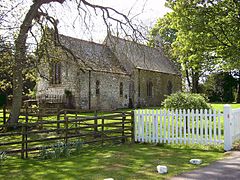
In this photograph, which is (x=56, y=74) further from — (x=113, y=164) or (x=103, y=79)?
(x=113, y=164)

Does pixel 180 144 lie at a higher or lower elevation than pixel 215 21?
lower

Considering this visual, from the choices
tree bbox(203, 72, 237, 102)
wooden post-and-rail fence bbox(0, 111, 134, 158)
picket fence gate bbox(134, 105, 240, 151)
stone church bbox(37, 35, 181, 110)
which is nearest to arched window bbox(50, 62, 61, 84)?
stone church bbox(37, 35, 181, 110)

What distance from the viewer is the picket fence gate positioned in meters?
9.70

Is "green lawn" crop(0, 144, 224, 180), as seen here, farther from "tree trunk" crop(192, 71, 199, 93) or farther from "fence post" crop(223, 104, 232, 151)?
"tree trunk" crop(192, 71, 199, 93)

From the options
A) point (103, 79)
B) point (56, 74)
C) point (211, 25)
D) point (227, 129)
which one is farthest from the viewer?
point (103, 79)

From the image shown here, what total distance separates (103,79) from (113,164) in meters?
25.0

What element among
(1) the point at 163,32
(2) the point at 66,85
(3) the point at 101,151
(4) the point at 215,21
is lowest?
(3) the point at 101,151

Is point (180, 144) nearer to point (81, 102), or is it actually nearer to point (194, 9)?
point (194, 9)

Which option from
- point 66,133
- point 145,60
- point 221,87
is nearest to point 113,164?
point 66,133

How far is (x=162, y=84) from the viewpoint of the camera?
139ft

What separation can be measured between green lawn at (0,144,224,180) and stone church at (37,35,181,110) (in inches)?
707

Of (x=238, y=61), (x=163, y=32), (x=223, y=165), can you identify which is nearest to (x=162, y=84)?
(x=163, y=32)

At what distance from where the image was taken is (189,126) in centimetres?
1038

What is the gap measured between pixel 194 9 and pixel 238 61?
4.96 m
